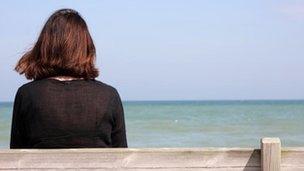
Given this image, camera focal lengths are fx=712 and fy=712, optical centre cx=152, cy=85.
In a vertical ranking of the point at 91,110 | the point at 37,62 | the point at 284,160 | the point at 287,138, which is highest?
the point at 37,62

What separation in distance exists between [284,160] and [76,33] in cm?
113

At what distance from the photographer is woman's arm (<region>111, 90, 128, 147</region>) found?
339cm

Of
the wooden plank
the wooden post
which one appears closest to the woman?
the wooden plank

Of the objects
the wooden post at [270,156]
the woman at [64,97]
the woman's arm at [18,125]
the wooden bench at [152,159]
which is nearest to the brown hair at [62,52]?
the woman at [64,97]

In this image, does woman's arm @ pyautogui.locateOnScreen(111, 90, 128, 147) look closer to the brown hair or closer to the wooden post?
the brown hair

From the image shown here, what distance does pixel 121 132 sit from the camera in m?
3.45

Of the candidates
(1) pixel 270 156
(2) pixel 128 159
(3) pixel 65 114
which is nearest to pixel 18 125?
(3) pixel 65 114

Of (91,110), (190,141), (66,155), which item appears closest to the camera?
(66,155)

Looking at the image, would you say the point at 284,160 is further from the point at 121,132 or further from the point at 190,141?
the point at 190,141

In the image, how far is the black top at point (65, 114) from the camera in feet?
10.7

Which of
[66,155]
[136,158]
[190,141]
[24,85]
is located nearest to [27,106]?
[24,85]

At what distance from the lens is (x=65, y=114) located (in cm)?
325

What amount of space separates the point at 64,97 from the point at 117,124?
0.31 metres

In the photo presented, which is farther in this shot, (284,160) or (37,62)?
(37,62)
